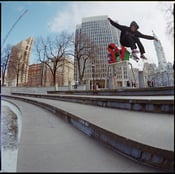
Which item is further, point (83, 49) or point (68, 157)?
point (83, 49)

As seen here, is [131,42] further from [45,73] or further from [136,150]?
[136,150]

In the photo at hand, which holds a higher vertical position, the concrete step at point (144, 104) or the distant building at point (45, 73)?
the distant building at point (45, 73)

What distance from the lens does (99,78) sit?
91.1 ft

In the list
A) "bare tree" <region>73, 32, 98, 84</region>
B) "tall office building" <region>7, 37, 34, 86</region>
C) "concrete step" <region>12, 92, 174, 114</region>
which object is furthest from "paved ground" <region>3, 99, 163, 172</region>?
"bare tree" <region>73, 32, 98, 84</region>

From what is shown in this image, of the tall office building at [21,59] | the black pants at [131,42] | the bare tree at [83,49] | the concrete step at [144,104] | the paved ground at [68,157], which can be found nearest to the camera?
the paved ground at [68,157]

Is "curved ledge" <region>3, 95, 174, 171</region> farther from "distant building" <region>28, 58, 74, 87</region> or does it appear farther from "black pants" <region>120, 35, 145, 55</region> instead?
"distant building" <region>28, 58, 74, 87</region>

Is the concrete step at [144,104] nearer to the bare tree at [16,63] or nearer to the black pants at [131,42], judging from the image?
the bare tree at [16,63]

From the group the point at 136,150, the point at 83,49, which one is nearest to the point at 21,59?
the point at 136,150

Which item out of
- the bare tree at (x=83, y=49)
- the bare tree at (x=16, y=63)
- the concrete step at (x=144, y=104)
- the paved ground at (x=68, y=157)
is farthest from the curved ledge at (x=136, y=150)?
the bare tree at (x=83, y=49)

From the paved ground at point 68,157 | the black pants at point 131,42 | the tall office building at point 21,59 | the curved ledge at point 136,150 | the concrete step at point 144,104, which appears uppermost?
the black pants at point 131,42

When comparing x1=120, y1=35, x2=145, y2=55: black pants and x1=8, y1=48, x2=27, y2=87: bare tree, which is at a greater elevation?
x1=120, y1=35, x2=145, y2=55: black pants

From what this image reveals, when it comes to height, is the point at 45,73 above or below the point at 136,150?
above

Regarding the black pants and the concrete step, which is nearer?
the concrete step

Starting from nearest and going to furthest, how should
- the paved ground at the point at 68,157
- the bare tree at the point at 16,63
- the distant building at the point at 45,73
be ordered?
the paved ground at the point at 68,157 < the bare tree at the point at 16,63 < the distant building at the point at 45,73
